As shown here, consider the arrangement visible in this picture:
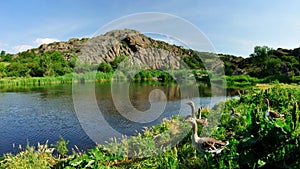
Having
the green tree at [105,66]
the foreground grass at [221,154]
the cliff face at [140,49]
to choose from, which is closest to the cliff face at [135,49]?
the cliff face at [140,49]

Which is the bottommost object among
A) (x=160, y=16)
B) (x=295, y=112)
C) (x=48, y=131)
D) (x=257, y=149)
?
(x=48, y=131)

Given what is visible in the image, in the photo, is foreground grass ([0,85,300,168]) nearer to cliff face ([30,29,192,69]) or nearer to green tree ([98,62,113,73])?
cliff face ([30,29,192,69])

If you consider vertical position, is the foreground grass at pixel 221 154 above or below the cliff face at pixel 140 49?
below

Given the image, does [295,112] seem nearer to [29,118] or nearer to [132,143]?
[132,143]

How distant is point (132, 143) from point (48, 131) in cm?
880

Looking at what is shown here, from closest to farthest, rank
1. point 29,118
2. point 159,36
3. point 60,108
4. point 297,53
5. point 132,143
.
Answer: point 132,143, point 159,36, point 29,118, point 60,108, point 297,53

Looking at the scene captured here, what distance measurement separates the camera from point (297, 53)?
72938mm

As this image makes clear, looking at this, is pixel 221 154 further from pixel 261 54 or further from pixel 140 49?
pixel 261 54

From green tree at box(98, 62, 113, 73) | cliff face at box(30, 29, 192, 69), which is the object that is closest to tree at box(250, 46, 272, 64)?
green tree at box(98, 62, 113, 73)

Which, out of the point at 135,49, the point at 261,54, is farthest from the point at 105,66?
the point at 261,54

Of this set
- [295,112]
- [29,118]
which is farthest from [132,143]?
[29,118]

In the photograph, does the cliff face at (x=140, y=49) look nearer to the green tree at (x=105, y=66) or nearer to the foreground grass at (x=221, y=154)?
the foreground grass at (x=221, y=154)

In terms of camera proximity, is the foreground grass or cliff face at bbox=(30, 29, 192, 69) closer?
the foreground grass

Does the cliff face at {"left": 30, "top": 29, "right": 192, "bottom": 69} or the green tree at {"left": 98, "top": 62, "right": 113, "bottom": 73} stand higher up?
the green tree at {"left": 98, "top": 62, "right": 113, "bottom": 73}
